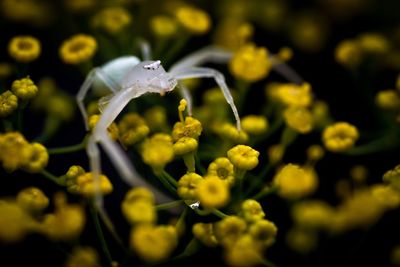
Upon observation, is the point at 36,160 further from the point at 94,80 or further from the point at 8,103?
the point at 94,80

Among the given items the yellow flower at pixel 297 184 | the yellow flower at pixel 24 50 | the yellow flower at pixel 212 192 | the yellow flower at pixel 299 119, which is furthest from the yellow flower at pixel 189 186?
the yellow flower at pixel 24 50

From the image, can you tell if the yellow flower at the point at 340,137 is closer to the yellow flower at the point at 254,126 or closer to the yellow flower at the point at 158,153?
the yellow flower at the point at 254,126

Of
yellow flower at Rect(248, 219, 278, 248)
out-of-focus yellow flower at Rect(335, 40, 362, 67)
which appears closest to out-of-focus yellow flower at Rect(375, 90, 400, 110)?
out-of-focus yellow flower at Rect(335, 40, 362, 67)

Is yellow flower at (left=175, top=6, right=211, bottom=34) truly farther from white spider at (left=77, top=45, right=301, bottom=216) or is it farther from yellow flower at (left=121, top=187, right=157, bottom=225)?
yellow flower at (left=121, top=187, right=157, bottom=225)

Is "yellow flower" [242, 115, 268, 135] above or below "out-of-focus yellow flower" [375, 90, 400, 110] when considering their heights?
below

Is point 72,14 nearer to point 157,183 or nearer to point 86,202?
point 157,183

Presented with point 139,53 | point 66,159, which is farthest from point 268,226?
point 139,53
